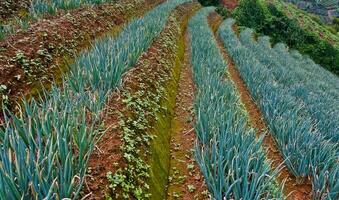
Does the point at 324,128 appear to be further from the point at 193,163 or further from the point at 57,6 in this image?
the point at 57,6

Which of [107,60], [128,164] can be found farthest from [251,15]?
[128,164]

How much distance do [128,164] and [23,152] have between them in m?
1.29

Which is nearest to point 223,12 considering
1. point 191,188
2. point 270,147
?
point 270,147

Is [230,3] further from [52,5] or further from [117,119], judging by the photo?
[117,119]

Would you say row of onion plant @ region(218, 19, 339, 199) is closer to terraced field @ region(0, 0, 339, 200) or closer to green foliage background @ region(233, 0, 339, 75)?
terraced field @ region(0, 0, 339, 200)

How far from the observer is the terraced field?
2.78 m

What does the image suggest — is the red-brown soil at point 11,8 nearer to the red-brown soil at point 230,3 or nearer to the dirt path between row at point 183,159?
the dirt path between row at point 183,159

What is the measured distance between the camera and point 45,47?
594 cm

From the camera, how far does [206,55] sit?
360 inches

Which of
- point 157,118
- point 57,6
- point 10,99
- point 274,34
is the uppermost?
point 57,6

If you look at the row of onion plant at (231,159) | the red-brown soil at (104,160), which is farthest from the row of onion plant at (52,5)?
the red-brown soil at (104,160)

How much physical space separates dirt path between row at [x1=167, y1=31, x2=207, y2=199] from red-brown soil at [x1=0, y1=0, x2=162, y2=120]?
212 cm

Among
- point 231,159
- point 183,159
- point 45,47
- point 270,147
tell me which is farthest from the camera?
point 45,47

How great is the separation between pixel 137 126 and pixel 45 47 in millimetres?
2717
